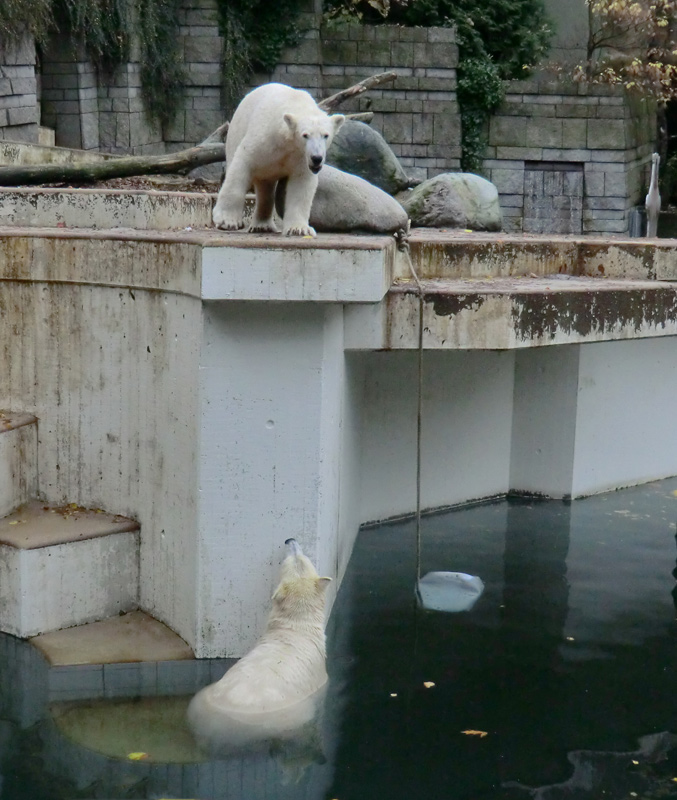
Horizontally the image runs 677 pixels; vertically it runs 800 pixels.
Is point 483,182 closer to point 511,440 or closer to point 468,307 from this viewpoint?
point 511,440

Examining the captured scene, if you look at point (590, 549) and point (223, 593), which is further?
point (590, 549)

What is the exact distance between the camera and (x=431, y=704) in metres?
4.52

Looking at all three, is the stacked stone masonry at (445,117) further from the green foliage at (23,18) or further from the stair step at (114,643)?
the stair step at (114,643)

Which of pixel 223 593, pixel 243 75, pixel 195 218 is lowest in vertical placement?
pixel 223 593

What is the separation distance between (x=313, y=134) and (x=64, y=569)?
239 centimetres

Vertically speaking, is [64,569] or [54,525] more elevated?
[54,525]

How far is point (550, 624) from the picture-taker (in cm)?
542

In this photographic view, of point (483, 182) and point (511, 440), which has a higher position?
point (483, 182)

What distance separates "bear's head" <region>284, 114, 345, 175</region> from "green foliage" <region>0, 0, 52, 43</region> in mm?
9299

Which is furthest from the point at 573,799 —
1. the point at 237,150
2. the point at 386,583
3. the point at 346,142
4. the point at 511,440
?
the point at 346,142

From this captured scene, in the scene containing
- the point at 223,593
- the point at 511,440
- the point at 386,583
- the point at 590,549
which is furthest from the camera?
the point at 511,440

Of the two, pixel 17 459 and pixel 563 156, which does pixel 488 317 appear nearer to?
pixel 17 459

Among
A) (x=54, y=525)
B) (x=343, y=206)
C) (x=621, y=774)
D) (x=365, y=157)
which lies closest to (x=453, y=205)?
(x=365, y=157)

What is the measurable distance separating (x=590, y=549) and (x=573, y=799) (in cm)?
284
